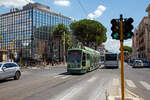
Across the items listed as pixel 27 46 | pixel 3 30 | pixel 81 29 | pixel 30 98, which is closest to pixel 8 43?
pixel 3 30

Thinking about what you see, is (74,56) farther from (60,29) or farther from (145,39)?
(145,39)

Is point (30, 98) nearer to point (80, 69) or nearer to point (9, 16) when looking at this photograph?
point (80, 69)

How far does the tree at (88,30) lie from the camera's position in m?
58.7

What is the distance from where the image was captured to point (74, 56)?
20.3 m

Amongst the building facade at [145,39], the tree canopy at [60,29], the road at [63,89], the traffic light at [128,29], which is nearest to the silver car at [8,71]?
the road at [63,89]

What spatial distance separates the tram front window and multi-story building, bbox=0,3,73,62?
36.8 meters

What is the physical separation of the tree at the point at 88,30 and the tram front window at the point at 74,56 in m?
38.7

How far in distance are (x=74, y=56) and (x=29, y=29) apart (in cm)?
4081

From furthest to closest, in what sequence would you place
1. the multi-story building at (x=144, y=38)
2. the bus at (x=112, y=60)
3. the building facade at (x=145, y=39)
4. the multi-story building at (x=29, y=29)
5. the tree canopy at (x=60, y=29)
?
the building facade at (x=145, y=39) < the multi-story building at (x=144, y=38) < the multi-story building at (x=29, y=29) < the tree canopy at (x=60, y=29) < the bus at (x=112, y=60)

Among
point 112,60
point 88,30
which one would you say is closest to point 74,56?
point 112,60

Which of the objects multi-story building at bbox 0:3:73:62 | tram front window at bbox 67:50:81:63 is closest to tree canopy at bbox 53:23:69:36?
multi-story building at bbox 0:3:73:62

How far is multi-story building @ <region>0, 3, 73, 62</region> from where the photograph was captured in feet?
190

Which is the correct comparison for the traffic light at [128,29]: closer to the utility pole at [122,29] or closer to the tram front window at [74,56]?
the utility pole at [122,29]

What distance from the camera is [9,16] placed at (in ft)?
214
